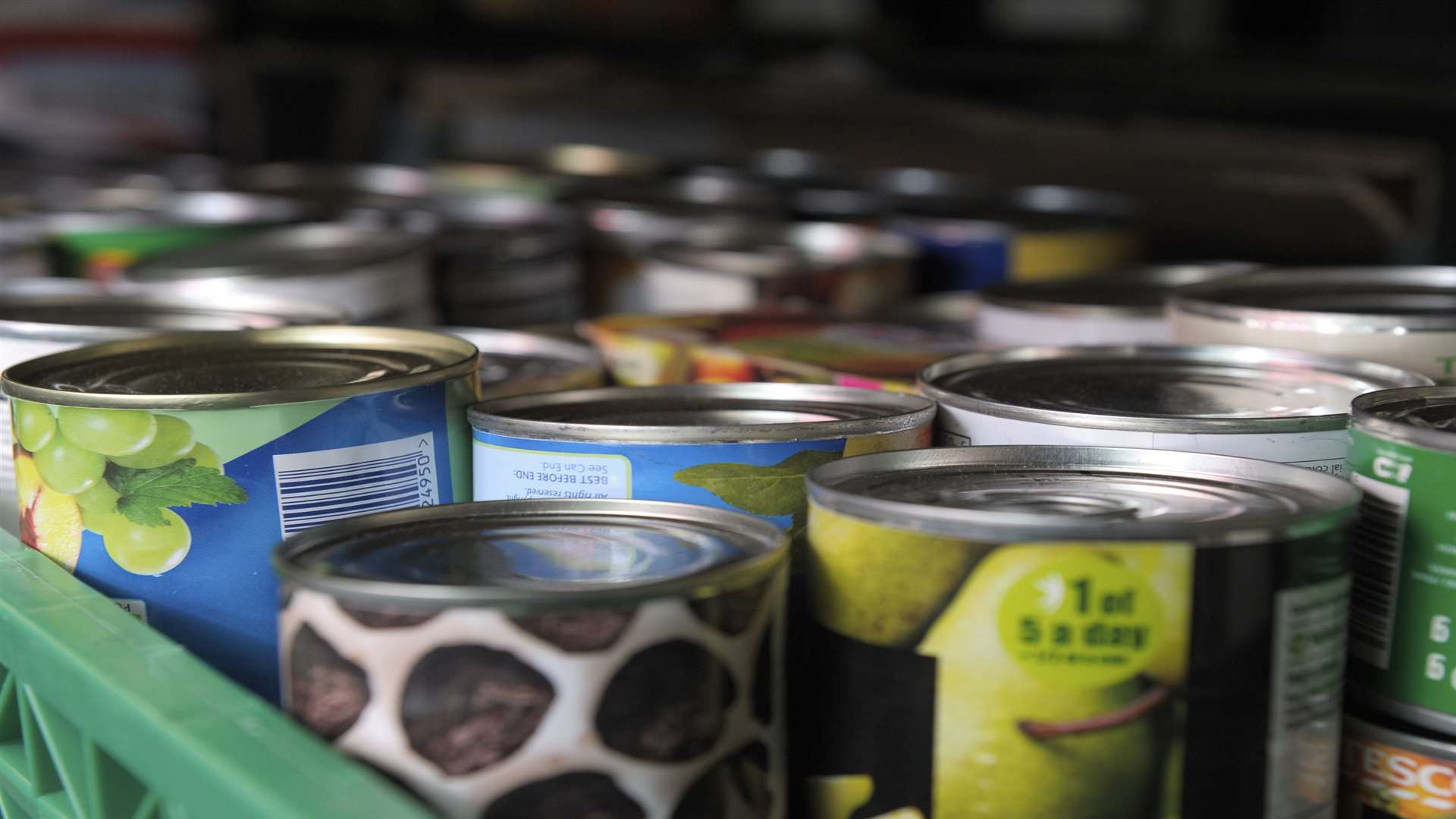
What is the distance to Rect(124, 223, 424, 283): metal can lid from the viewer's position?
65.1 inches

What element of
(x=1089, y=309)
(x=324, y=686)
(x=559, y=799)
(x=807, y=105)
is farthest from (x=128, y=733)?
(x=807, y=105)

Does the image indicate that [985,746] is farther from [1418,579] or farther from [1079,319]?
[1079,319]

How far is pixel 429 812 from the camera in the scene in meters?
0.72

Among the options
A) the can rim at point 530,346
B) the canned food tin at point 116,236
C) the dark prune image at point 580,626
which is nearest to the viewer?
the dark prune image at point 580,626

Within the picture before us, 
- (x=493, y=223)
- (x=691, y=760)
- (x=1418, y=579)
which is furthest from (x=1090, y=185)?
Result: (x=691, y=760)

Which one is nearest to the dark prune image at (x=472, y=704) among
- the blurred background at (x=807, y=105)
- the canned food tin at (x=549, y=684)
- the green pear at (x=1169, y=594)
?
the canned food tin at (x=549, y=684)

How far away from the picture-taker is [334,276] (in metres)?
1.60

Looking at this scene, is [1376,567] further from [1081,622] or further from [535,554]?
[535,554]

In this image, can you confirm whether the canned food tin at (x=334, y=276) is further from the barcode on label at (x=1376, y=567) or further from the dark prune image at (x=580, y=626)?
the barcode on label at (x=1376, y=567)

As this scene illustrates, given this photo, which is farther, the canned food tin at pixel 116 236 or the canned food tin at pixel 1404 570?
the canned food tin at pixel 116 236

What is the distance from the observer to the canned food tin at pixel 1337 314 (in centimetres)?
117

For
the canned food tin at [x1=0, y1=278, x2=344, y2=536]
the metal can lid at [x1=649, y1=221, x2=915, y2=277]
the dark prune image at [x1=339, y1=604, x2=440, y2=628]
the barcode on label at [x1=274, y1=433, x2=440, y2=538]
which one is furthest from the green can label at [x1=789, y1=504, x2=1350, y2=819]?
the metal can lid at [x1=649, y1=221, x2=915, y2=277]

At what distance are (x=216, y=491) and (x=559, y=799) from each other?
37 cm

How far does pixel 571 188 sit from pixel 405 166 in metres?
2.14
